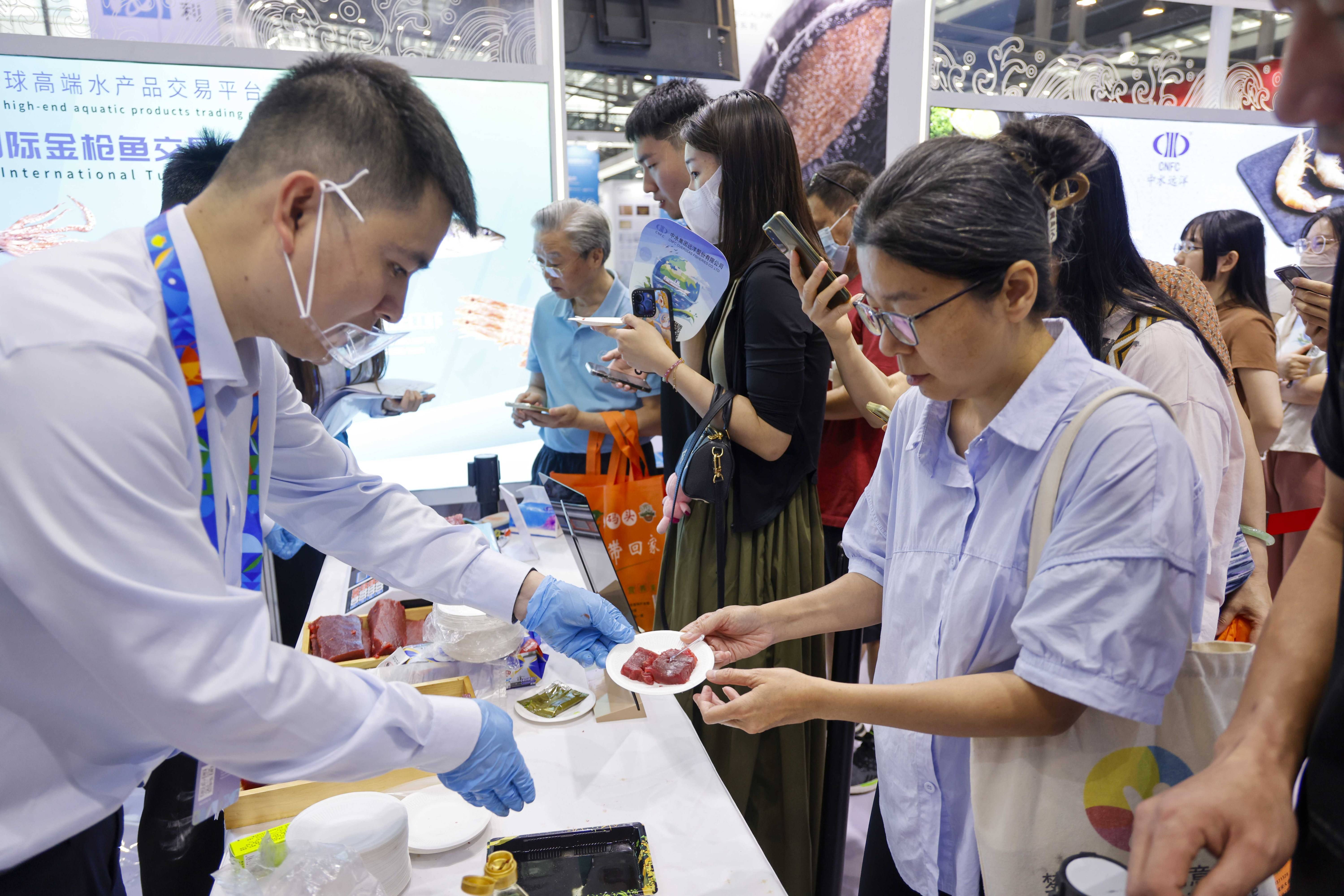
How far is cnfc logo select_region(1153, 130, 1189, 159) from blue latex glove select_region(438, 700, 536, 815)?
5.41 metres

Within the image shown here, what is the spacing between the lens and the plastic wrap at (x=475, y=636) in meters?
1.70

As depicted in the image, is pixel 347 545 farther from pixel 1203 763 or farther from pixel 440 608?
pixel 1203 763

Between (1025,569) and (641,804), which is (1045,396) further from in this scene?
(641,804)

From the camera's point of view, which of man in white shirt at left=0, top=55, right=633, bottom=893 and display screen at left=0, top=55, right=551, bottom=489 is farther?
display screen at left=0, top=55, right=551, bottom=489

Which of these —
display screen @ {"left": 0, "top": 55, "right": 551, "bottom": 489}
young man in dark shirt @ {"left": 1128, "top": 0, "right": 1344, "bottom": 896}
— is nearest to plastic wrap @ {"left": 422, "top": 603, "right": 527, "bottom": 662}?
young man in dark shirt @ {"left": 1128, "top": 0, "right": 1344, "bottom": 896}

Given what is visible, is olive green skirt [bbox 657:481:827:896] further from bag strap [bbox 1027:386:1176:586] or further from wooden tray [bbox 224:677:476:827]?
bag strap [bbox 1027:386:1176:586]

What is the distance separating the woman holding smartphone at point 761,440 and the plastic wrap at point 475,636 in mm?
482

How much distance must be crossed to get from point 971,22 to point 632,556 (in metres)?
3.91

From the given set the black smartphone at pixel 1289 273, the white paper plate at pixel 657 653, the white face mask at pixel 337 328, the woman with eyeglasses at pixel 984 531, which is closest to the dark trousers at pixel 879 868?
the woman with eyeglasses at pixel 984 531

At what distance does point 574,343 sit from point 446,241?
66 cm

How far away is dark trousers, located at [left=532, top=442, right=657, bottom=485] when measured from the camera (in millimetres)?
3309

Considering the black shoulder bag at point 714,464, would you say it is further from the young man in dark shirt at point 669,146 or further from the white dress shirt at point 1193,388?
the white dress shirt at point 1193,388

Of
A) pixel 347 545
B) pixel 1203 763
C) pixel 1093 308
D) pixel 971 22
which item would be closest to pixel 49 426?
pixel 347 545

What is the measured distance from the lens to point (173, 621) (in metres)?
0.84
